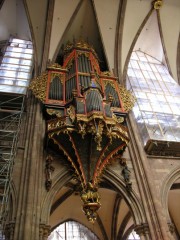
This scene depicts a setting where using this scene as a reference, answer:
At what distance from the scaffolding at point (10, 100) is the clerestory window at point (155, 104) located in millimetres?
4987

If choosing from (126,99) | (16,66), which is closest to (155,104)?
(126,99)

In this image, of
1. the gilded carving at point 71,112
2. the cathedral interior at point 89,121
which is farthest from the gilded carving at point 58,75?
the gilded carving at point 71,112

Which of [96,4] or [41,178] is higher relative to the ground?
[96,4]

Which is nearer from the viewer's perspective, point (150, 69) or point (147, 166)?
point (147, 166)

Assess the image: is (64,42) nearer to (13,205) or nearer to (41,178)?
(41,178)

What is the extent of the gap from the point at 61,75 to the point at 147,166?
5.10 m

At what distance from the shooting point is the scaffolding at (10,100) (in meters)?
8.03

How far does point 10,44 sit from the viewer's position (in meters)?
16.6

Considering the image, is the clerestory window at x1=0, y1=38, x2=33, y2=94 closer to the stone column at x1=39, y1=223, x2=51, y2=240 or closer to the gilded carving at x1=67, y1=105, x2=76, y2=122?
the gilded carving at x1=67, y1=105, x2=76, y2=122

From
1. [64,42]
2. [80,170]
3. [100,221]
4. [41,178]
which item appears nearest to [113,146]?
[80,170]

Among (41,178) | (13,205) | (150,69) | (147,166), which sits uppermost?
(150,69)

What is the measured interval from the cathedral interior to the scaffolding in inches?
1.9

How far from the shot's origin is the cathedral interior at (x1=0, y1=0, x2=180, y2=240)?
8.67 metres

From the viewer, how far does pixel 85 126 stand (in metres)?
8.97
